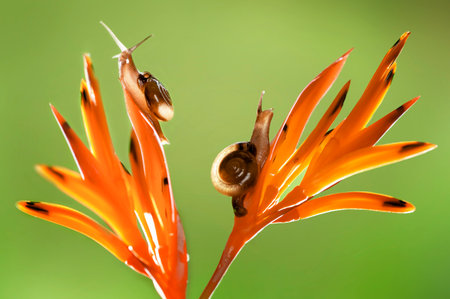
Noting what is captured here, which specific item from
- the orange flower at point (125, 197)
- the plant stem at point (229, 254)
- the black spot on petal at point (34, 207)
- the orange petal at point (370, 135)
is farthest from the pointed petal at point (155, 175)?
the orange petal at point (370, 135)

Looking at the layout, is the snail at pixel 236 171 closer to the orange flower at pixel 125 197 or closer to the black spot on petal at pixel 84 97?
the orange flower at pixel 125 197

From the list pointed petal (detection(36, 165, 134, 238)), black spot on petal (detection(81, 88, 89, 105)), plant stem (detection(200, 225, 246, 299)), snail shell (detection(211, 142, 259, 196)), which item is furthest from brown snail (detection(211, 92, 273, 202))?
black spot on petal (detection(81, 88, 89, 105))

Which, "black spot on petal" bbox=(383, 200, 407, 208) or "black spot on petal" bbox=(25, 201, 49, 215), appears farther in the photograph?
"black spot on petal" bbox=(383, 200, 407, 208)

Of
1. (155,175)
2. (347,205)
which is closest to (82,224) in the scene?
(155,175)

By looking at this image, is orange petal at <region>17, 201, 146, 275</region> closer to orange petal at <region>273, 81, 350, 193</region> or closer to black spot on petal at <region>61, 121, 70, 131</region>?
black spot on petal at <region>61, 121, 70, 131</region>

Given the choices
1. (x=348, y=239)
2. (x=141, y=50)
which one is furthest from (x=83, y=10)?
(x=348, y=239)

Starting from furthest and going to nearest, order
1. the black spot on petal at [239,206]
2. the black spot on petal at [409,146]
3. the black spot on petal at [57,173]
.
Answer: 1. the black spot on petal at [409,146]
2. the black spot on petal at [239,206]
3. the black spot on petal at [57,173]
